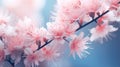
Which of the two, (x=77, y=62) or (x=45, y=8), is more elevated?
(x=45, y=8)

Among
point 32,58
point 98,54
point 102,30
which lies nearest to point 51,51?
point 32,58

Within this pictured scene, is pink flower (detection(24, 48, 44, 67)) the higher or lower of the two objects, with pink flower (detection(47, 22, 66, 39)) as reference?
lower

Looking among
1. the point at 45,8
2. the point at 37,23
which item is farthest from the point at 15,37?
the point at 45,8

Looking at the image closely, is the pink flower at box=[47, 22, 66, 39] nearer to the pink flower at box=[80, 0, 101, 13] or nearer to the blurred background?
the pink flower at box=[80, 0, 101, 13]

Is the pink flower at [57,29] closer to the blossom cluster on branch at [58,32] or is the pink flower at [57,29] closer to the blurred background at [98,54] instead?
the blossom cluster on branch at [58,32]

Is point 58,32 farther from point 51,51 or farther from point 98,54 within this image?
point 98,54

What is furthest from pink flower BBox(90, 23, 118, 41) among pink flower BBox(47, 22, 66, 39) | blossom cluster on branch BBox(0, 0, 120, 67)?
pink flower BBox(47, 22, 66, 39)

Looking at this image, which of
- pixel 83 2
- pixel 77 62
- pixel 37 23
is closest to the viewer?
pixel 83 2

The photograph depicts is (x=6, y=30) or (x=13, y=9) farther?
(x=13, y=9)

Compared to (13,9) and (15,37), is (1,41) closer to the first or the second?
(15,37)
